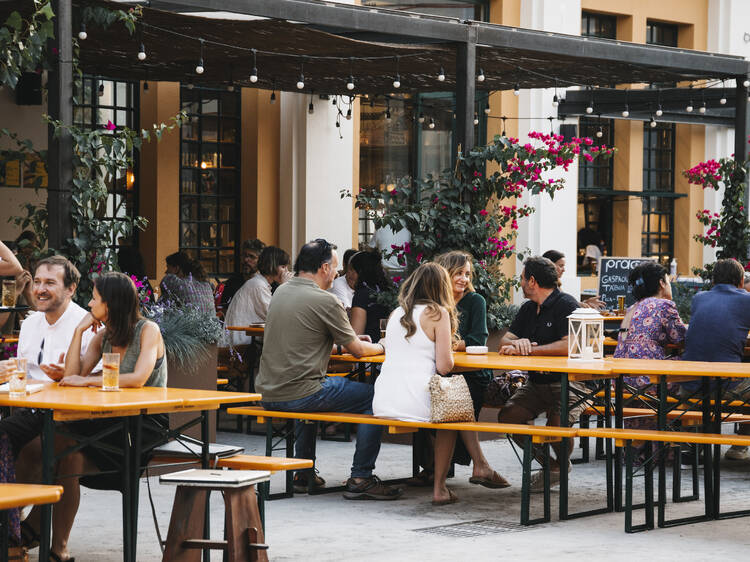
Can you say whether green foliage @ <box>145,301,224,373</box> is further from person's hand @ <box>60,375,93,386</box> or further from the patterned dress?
the patterned dress

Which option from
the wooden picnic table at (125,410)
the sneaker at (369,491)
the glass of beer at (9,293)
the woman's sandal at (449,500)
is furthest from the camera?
the glass of beer at (9,293)

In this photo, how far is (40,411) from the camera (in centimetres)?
681

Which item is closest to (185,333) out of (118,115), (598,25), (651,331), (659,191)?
(651,331)

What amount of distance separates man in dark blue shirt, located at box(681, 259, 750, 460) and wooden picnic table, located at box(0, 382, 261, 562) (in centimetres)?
400

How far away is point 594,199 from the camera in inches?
813

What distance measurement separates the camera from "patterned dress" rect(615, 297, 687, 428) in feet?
31.1

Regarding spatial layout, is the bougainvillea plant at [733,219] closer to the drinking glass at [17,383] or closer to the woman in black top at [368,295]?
the woman in black top at [368,295]

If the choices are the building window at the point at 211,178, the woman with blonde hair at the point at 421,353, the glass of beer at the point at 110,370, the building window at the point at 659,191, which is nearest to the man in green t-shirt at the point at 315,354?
the woman with blonde hair at the point at 421,353

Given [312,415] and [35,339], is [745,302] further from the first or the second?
[35,339]

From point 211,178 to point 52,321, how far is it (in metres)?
8.71

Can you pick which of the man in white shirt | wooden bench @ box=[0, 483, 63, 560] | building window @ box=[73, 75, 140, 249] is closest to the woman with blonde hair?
the man in white shirt

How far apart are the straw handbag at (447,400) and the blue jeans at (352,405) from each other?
0.61 metres

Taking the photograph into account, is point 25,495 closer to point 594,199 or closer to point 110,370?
point 110,370

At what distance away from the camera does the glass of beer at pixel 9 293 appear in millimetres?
9250
